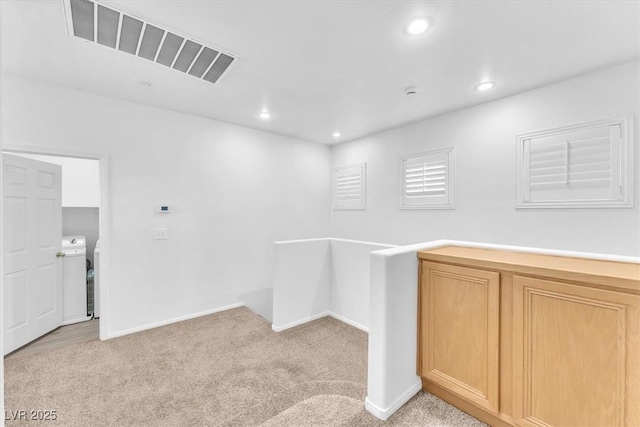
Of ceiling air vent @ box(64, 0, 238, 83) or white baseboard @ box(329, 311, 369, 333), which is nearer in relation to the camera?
ceiling air vent @ box(64, 0, 238, 83)

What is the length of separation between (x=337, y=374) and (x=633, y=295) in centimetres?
192

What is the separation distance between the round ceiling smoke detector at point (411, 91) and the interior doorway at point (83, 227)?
3.29 m

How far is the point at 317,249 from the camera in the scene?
130 inches

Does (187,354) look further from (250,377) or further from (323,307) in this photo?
(323,307)

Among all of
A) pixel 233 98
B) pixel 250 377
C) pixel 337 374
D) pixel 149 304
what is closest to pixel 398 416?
pixel 337 374

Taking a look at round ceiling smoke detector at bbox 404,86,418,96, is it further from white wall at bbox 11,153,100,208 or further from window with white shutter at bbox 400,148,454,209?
white wall at bbox 11,153,100,208

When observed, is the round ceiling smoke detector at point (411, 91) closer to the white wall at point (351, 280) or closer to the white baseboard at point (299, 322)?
the white wall at point (351, 280)

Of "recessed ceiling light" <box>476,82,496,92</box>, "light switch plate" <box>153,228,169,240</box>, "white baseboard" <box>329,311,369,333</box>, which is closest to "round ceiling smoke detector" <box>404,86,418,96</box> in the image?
"recessed ceiling light" <box>476,82,496,92</box>

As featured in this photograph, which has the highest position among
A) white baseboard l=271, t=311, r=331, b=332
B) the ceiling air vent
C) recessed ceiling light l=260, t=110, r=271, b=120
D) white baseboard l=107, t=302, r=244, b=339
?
the ceiling air vent

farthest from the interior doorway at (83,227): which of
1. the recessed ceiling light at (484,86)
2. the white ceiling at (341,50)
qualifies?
the recessed ceiling light at (484,86)

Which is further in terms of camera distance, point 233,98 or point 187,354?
point 233,98

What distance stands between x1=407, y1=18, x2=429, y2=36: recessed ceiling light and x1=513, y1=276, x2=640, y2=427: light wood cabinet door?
173cm

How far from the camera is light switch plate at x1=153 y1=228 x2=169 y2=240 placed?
3252mm

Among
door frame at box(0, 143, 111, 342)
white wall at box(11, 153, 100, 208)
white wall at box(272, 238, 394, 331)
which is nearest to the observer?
door frame at box(0, 143, 111, 342)
